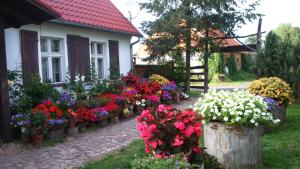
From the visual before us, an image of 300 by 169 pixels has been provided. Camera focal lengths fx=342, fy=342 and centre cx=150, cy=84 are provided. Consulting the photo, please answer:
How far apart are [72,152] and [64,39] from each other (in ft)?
16.9

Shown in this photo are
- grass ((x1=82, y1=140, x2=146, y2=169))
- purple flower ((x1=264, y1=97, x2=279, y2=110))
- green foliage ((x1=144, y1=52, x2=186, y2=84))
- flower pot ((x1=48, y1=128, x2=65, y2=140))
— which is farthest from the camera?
green foliage ((x1=144, y1=52, x2=186, y2=84))

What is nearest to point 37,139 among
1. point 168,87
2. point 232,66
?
point 168,87

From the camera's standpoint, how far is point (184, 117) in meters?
Answer: 4.69

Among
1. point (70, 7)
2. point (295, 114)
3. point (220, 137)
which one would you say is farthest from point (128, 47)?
point (220, 137)

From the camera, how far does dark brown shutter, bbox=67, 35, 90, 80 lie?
1077 centimetres

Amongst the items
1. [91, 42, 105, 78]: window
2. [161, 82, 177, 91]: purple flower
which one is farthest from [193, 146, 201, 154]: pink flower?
[161, 82, 177, 91]: purple flower

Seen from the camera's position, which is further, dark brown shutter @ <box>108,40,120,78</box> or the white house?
dark brown shutter @ <box>108,40,120,78</box>

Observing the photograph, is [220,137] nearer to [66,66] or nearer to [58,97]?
[58,97]

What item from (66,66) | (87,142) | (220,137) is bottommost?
(87,142)

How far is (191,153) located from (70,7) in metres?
8.18

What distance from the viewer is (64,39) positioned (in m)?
10.6

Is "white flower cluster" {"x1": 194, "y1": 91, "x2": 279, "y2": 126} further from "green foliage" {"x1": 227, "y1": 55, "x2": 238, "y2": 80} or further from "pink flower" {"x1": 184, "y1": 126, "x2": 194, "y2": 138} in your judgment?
"green foliage" {"x1": 227, "y1": 55, "x2": 238, "y2": 80}

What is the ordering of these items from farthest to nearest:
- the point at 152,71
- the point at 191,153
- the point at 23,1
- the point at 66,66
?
the point at 152,71 < the point at 66,66 < the point at 23,1 < the point at 191,153

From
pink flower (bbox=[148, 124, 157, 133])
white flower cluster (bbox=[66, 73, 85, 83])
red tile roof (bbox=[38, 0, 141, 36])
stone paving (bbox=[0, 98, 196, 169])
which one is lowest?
stone paving (bbox=[0, 98, 196, 169])
